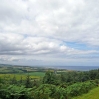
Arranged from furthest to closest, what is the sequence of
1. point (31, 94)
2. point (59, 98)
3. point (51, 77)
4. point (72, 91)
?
point (51, 77) → point (72, 91) → point (59, 98) → point (31, 94)

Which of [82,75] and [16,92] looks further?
[82,75]

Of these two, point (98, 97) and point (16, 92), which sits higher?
point (16, 92)

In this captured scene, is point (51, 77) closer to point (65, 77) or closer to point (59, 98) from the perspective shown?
point (59, 98)

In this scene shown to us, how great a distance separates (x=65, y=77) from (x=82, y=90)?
3964 cm

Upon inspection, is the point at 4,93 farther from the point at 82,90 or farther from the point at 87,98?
the point at 82,90

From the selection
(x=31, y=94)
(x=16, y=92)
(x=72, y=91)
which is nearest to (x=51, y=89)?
(x=72, y=91)

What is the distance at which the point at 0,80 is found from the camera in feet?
46.0

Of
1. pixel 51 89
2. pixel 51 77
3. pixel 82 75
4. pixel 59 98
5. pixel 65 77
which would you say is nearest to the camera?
pixel 59 98

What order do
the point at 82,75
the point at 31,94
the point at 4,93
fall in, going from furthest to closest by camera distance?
the point at 82,75
the point at 31,94
the point at 4,93

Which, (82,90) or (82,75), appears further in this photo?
(82,75)

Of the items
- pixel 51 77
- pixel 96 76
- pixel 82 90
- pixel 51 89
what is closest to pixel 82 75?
pixel 96 76

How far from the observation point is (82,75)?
222 ft

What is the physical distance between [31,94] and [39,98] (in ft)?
2.79

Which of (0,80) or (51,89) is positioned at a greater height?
(0,80)
